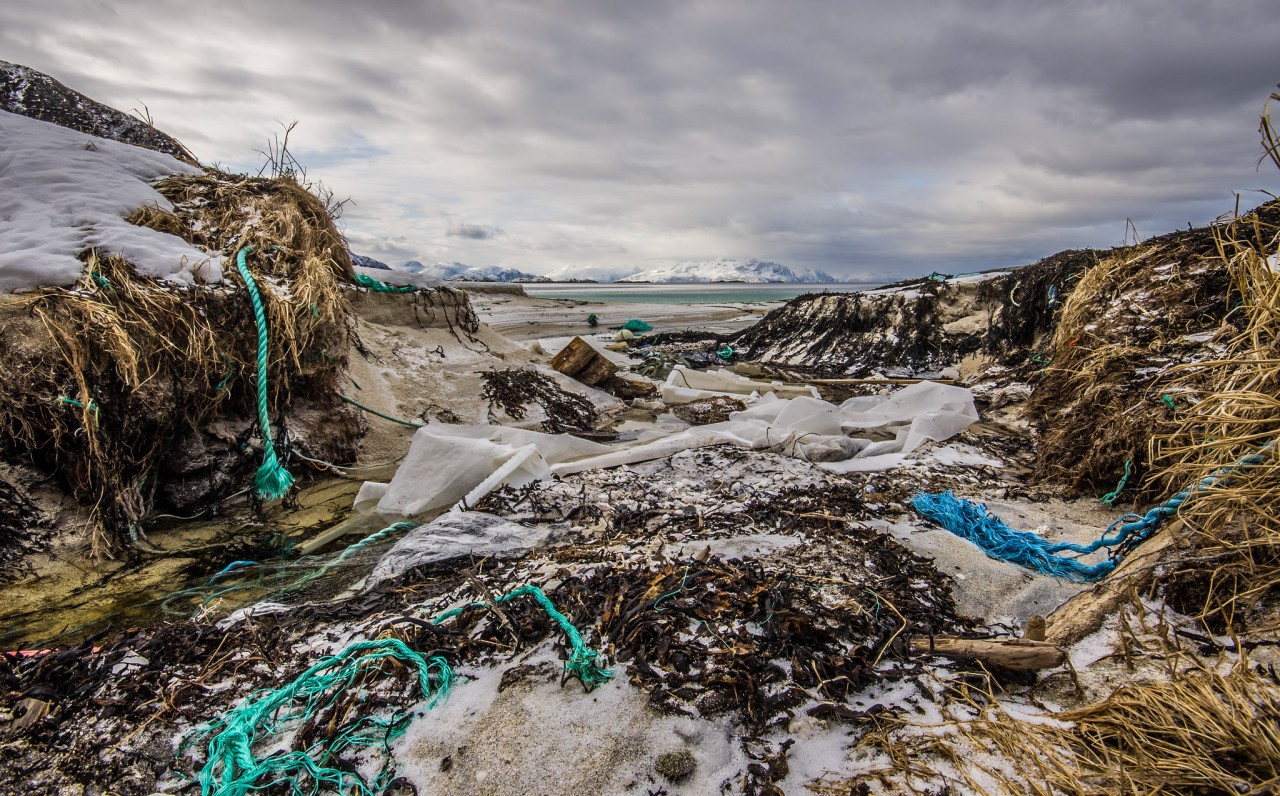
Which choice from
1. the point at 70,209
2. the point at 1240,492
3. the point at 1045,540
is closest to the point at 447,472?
the point at 70,209

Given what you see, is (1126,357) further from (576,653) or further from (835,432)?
(576,653)

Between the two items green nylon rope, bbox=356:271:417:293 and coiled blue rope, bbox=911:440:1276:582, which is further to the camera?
green nylon rope, bbox=356:271:417:293

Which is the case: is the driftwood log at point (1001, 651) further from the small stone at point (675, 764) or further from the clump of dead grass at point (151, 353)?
the clump of dead grass at point (151, 353)

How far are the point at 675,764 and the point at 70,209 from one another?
5.49 metres

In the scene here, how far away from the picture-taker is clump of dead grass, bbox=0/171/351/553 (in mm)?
3146

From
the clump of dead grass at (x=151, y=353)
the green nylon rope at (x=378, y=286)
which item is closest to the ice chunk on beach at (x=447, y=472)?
the clump of dead grass at (x=151, y=353)

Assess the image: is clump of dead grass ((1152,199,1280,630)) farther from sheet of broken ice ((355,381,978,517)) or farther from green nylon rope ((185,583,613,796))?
sheet of broken ice ((355,381,978,517))

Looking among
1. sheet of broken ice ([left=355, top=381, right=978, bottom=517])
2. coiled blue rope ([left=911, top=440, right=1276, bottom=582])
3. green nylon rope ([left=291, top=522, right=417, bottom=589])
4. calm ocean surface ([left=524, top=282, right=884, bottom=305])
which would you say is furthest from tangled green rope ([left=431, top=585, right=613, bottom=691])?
calm ocean surface ([left=524, top=282, right=884, bottom=305])

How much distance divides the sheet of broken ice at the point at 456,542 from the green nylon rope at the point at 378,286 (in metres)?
4.50

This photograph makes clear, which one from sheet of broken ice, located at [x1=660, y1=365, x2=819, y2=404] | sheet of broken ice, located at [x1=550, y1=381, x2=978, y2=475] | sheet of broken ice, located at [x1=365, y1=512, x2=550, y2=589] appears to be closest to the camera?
sheet of broken ice, located at [x1=365, y1=512, x2=550, y2=589]

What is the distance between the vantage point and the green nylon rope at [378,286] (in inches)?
258

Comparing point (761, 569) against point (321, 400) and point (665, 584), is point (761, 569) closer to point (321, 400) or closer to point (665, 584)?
point (665, 584)

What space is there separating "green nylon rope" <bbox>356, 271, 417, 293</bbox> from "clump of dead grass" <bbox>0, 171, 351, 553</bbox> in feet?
5.13

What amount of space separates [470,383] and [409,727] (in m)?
5.07
